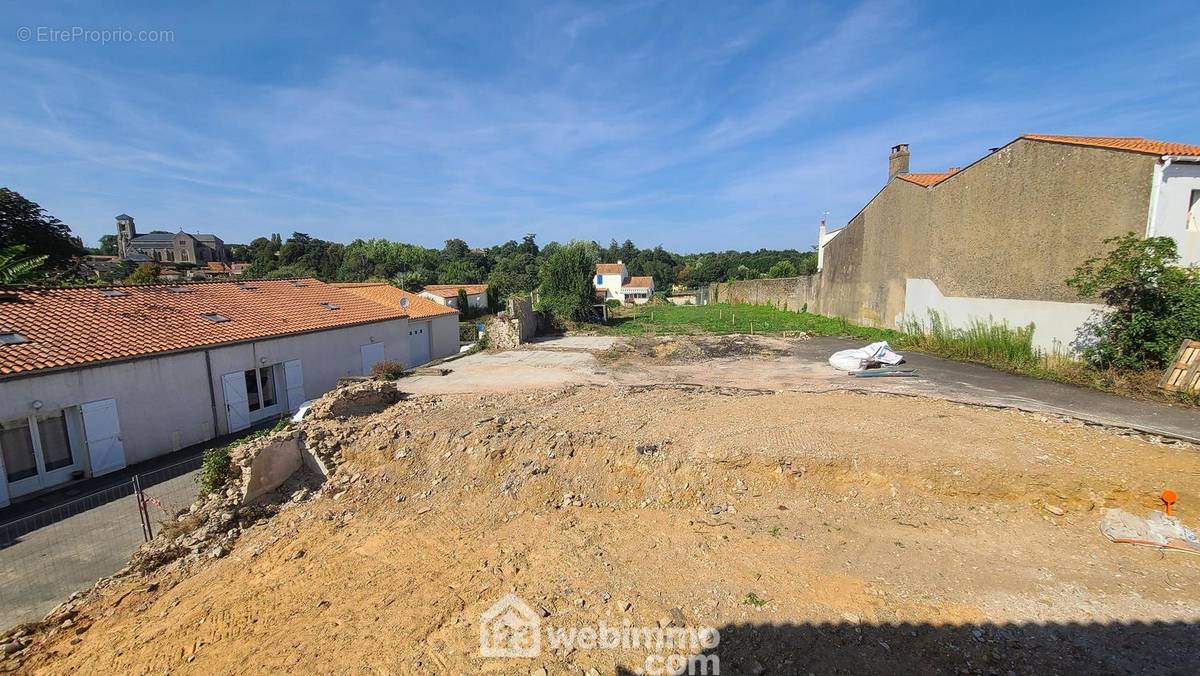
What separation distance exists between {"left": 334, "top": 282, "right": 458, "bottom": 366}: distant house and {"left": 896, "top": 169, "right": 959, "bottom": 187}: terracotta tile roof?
24.2 meters

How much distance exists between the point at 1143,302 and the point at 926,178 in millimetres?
12093

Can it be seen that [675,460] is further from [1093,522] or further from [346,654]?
[1093,522]

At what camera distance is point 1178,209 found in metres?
12.0

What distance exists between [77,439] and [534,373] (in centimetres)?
1134

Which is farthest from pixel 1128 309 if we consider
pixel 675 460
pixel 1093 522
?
pixel 675 460

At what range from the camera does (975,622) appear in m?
4.77

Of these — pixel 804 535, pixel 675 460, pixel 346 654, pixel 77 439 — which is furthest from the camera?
pixel 77 439

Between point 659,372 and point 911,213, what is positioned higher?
point 911,213

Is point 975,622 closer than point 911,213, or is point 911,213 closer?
point 975,622

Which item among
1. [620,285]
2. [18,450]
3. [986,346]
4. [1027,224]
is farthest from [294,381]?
[620,285]

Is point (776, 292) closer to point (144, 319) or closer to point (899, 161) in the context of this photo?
point (899, 161)

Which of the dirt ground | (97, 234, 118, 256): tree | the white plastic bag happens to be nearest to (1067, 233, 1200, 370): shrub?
the white plastic bag

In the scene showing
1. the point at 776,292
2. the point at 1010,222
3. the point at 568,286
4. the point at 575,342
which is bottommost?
the point at 575,342

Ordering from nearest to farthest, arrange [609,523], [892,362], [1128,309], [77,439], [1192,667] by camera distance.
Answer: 1. [1192,667]
2. [609,523]
3. [77,439]
4. [1128,309]
5. [892,362]
